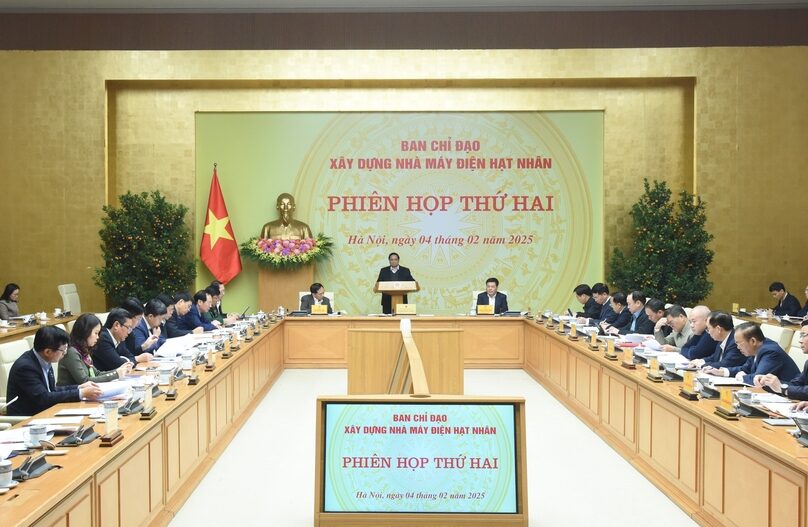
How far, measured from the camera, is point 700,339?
6027mm

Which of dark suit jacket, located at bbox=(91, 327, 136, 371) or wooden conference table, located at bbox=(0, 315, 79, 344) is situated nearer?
dark suit jacket, located at bbox=(91, 327, 136, 371)

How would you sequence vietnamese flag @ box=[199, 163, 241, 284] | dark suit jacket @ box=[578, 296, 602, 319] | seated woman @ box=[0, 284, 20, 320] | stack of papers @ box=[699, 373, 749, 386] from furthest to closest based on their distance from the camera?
vietnamese flag @ box=[199, 163, 241, 284], dark suit jacket @ box=[578, 296, 602, 319], seated woman @ box=[0, 284, 20, 320], stack of papers @ box=[699, 373, 749, 386]

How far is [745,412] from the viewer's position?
372 cm

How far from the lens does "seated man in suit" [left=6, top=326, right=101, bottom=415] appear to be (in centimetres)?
404

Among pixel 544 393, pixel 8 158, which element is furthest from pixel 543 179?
pixel 8 158

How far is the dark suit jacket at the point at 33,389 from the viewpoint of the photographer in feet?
13.6

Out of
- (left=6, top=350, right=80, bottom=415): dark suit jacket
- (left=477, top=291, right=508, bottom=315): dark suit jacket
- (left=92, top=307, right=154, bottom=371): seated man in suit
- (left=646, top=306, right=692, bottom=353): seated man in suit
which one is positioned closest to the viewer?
(left=6, top=350, right=80, bottom=415): dark suit jacket

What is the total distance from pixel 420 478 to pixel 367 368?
81.7 inches

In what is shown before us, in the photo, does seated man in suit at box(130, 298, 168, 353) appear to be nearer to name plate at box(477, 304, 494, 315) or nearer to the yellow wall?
name plate at box(477, 304, 494, 315)

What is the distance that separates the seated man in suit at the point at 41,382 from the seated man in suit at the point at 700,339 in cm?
439

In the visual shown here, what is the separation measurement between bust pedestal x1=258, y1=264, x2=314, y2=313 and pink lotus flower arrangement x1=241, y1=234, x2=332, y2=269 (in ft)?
0.35

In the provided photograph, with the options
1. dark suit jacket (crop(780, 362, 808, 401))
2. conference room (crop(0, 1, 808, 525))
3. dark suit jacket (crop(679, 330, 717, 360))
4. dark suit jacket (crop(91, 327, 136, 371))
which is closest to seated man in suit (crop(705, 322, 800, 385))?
dark suit jacket (crop(780, 362, 808, 401))

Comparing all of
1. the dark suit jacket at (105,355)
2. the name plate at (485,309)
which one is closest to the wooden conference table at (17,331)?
the dark suit jacket at (105,355)

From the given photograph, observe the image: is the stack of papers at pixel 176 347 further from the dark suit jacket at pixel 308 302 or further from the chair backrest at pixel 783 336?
the chair backrest at pixel 783 336
